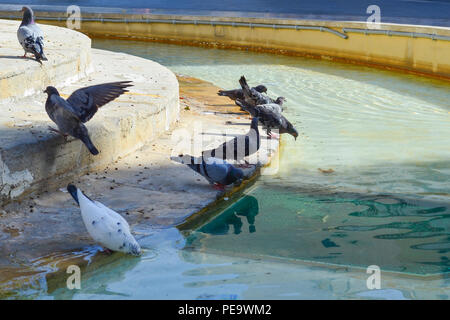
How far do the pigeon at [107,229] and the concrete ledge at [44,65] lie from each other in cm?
185

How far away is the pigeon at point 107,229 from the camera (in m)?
3.46

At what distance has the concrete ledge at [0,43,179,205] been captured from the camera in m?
4.02

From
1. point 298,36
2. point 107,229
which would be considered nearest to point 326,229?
point 107,229

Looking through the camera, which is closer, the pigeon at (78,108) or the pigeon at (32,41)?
the pigeon at (78,108)

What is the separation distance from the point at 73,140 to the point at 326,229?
5.78 feet

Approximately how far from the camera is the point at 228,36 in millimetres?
11898

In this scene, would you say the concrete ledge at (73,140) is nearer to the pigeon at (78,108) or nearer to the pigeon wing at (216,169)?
the pigeon at (78,108)

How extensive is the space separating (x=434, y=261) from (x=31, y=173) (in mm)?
2440

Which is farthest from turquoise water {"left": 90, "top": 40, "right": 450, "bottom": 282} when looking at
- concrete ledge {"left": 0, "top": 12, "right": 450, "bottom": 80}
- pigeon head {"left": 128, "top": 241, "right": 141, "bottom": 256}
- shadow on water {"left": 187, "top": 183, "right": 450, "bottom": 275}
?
concrete ledge {"left": 0, "top": 12, "right": 450, "bottom": 80}

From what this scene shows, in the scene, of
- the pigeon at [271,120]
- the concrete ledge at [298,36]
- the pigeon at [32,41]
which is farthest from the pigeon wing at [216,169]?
the concrete ledge at [298,36]

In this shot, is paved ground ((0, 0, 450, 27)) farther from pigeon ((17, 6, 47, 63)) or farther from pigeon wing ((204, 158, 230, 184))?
pigeon wing ((204, 158, 230, 184))

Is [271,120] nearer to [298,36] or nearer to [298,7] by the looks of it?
[298,36]

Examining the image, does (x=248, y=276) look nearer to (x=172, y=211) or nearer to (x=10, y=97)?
(x=172, y=211)

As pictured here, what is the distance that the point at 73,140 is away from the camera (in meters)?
4.45
